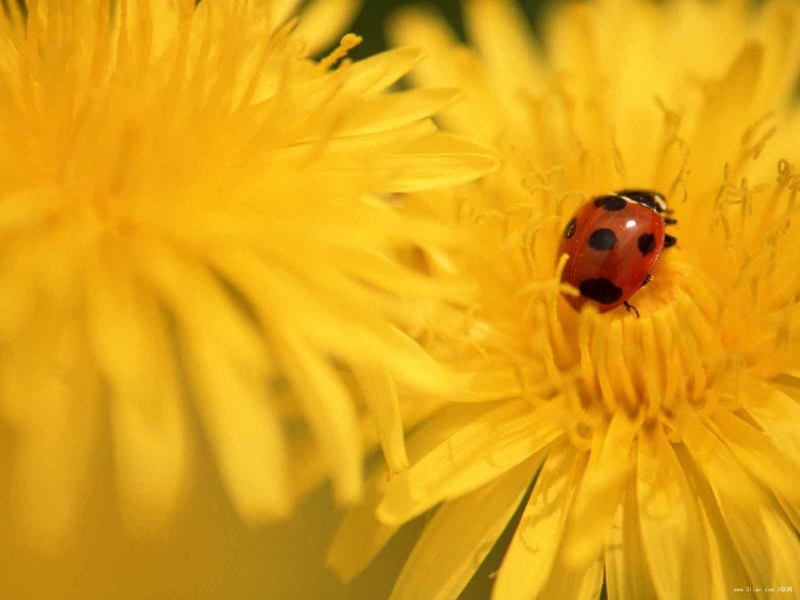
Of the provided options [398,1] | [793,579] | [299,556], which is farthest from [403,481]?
[398,1]

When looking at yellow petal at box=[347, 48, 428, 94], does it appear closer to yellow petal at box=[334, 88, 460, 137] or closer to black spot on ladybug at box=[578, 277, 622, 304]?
yellow petal at box=[334, 88, 460, 137]

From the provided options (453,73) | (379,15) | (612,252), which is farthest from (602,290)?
(379,15)

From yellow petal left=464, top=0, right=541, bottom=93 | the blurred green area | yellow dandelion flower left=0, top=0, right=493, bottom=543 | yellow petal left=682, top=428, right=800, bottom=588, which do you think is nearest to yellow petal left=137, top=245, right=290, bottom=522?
yellow dandelion flower left=0, top=0, right=493, bottom=543

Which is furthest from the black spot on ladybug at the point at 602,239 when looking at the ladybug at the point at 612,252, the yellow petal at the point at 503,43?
the yellow petal at the point at 503,43

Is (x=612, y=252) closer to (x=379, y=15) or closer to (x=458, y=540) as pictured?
(x=458, y=540)

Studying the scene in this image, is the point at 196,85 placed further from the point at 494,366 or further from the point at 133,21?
the point at 494,366
